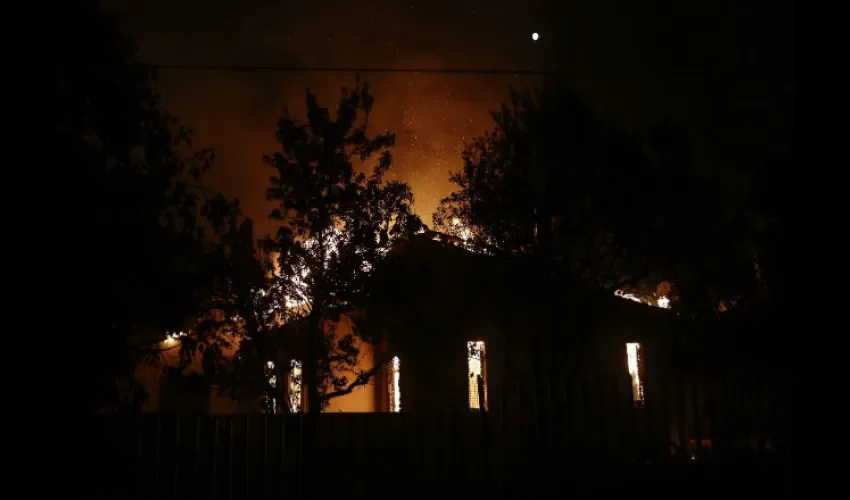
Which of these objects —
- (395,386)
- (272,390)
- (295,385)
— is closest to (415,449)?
(272,390)

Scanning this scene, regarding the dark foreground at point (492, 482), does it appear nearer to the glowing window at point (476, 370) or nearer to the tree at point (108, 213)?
the tree at point (108, 213)

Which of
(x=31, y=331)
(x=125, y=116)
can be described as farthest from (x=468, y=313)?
(x=31, y=331)

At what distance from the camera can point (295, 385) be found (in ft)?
54.3

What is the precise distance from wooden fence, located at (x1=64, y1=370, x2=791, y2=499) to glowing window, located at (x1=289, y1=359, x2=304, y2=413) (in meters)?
5.36

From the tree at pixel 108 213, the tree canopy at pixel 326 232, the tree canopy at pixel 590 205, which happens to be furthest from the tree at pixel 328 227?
the tree at pixel 108 213

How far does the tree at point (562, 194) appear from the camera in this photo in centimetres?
1551

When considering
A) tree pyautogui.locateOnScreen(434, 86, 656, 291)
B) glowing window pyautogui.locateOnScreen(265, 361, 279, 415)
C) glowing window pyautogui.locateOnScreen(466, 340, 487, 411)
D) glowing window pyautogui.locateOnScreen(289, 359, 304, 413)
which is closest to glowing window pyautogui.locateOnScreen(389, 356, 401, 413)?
glowing window pyautogui.locateOnScreen(466, 340, 487, 411)

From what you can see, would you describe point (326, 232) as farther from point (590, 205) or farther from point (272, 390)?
point (590, 205)

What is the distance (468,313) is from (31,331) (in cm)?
935

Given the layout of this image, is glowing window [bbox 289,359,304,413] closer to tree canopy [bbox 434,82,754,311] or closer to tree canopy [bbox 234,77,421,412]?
tree canopy [bbox 234,77,421,412]

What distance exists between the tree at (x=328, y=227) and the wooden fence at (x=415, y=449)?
5161mm

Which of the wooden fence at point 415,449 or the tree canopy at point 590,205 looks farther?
the tree canopy at point 590,205

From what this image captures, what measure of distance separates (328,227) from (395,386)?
5.25 m

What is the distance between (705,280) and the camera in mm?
17438
